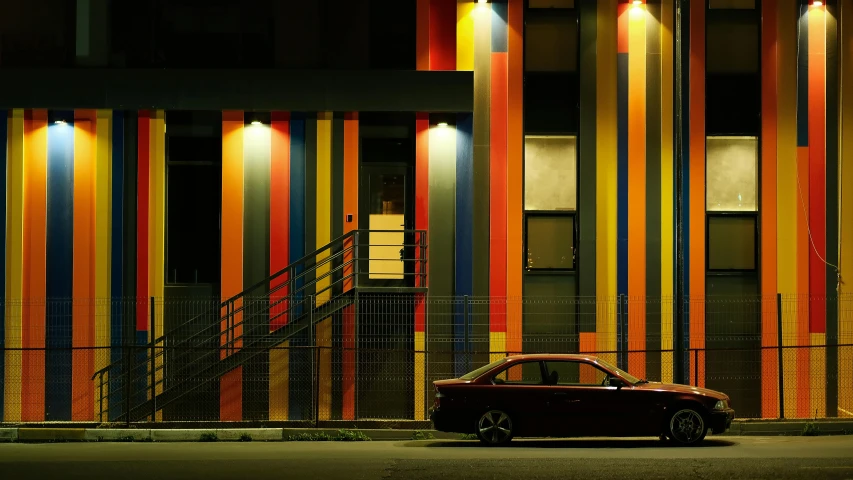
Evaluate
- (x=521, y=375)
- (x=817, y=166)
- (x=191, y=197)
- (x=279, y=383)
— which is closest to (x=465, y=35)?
(x=191, y=197)

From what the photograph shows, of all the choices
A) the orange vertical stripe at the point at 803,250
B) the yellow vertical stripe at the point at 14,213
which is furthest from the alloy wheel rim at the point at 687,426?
the yellow vertical stripe at the point at 14,213

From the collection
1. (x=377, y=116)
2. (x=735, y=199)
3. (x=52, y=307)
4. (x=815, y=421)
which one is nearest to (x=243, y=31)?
(x=377, y=116)

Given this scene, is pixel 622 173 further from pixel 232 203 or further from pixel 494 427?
pixel 232 203

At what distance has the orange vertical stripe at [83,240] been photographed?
2153cm

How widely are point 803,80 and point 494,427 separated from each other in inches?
416

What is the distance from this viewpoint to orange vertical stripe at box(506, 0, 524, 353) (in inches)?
851

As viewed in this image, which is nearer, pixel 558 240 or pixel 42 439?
pixel 42 439

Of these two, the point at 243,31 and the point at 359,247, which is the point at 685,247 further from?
the point at 243,31

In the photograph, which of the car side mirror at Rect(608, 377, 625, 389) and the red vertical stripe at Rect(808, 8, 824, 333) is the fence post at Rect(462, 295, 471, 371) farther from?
the red vertical stripe at Rect(808, 8, 824, 333)

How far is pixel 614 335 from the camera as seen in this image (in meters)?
21.5

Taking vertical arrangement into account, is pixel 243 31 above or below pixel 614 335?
above

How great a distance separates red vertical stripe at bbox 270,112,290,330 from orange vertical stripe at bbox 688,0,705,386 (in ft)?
26.8

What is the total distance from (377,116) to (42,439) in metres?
8.88

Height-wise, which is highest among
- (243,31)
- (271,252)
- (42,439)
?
(243,31)
